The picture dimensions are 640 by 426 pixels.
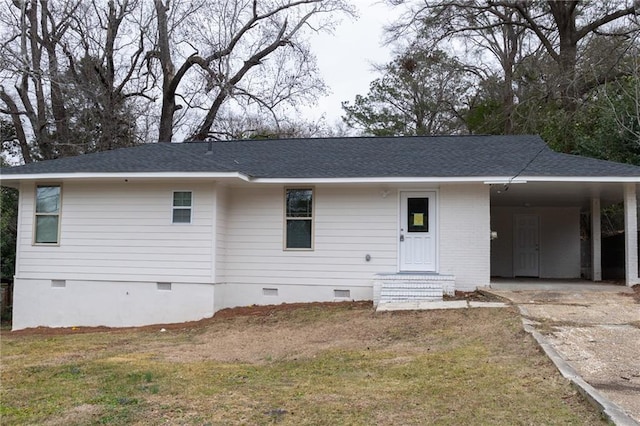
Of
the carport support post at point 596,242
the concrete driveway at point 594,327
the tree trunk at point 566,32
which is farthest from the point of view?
the tree trunk at point 566,32

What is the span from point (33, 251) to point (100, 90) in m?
14.0

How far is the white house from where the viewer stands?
42.7ft

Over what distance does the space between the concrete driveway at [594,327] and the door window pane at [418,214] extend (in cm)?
205

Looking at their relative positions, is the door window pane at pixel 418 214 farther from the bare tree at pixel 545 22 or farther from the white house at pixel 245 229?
the bare tree at pixel 545 22

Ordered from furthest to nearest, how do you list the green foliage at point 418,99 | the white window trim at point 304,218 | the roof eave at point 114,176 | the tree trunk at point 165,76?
the green foliage at point 418,99
the tree trunk at point 165,76
the white window trim at point 304,218
the roof eave at point 114,176

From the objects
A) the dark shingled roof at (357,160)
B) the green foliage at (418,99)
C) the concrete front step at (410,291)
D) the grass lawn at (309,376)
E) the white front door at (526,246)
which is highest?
the green foliage at (418,99)

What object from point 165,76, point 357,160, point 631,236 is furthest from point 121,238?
point 165,76

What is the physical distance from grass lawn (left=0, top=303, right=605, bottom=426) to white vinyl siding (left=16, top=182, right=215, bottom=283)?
104 inches

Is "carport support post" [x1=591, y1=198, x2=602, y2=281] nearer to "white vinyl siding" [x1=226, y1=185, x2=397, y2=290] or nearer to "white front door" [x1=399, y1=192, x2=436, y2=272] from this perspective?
"white front door" [x1=399, y1=192, x2=436, y2=272]

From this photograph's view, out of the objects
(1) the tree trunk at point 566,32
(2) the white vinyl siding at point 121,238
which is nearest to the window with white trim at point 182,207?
(2) the white vinyl siding at point 121,238

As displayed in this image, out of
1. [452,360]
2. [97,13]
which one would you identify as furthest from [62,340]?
[97,13]

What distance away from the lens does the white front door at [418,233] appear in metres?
13.3

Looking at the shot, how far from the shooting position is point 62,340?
35.6 ft

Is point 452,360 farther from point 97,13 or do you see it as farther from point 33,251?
point 97,13
